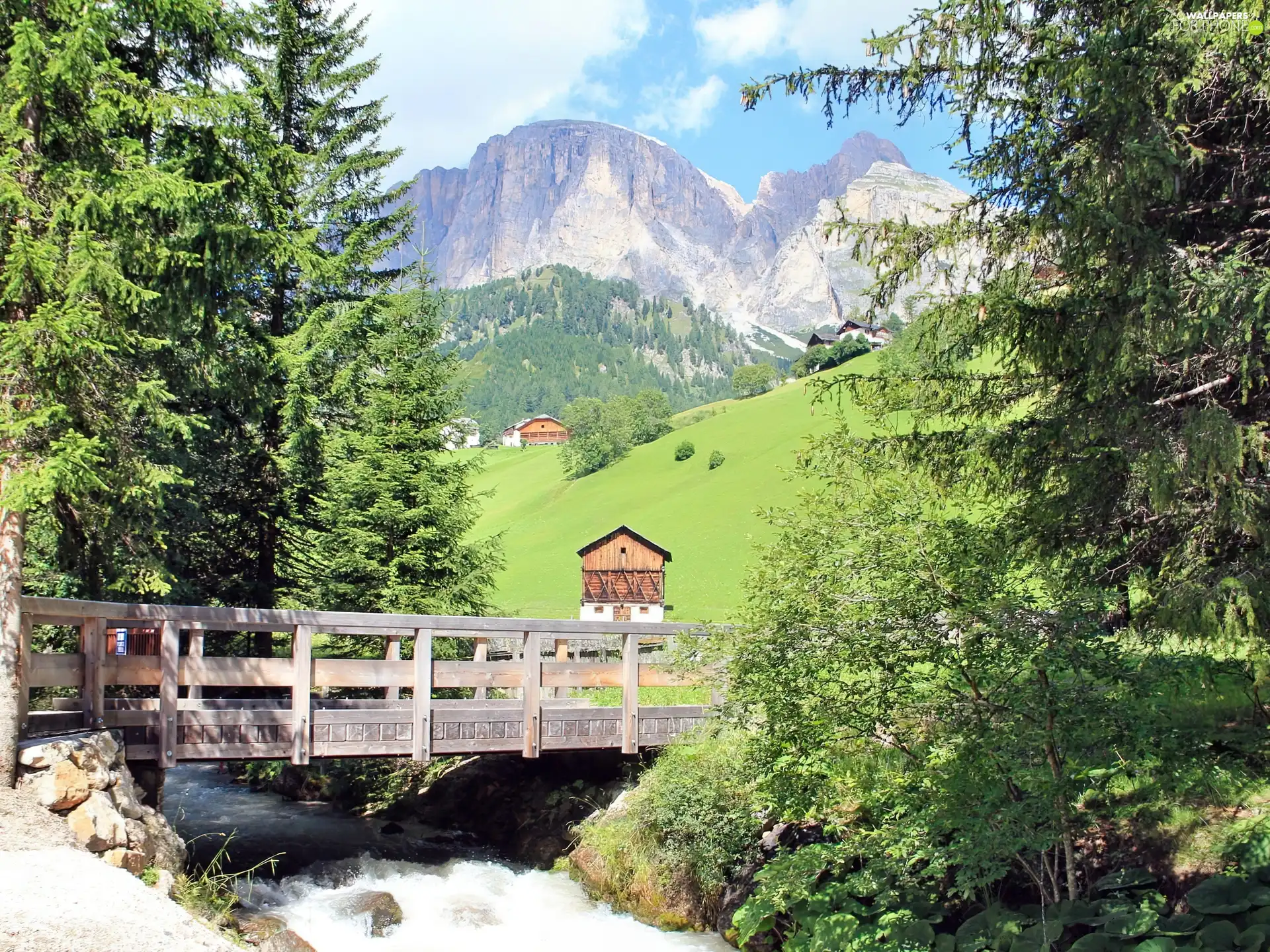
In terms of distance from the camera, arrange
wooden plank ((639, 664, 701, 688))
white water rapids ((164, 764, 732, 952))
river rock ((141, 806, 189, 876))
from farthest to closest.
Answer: wooden plank ((639, 664, 701, 688))
white water rapids ((164, 764, 732, 952))
river rock ((141, 806, 189, 876))

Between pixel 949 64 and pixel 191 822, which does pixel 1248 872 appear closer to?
pixel 949 64

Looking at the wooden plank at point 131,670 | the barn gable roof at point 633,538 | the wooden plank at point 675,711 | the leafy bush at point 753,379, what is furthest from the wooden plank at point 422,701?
the leafy bush at point 753,379

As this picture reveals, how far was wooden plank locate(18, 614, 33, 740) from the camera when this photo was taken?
24.5ft

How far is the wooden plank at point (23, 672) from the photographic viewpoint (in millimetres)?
7480

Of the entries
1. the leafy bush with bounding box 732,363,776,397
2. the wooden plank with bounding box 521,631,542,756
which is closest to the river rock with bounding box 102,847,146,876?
the wooden plank with bounding box 521,631,542,756

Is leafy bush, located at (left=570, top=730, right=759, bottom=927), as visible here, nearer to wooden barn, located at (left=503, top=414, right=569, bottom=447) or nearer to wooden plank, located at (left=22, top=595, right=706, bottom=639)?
wooden plank, located at (left=22, top=595, right=706, bottom=639)

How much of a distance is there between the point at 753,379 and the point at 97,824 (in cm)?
13084

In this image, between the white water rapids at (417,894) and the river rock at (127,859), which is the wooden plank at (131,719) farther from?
the river rock at (127,859)

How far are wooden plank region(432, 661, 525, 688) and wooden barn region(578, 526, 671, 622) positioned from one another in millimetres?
37555

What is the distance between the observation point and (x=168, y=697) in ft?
29.7

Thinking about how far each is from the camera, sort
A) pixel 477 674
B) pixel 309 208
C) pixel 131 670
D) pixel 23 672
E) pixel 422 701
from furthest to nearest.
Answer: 1. pixel 309 208
2. pixel 477 674
3. pixel 422 701
4. pixel 131 670
5. pixel 23 672

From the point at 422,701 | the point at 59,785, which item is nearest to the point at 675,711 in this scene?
the point at 422,701

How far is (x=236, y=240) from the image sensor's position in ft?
32.6

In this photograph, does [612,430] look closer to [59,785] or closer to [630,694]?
[630,694]
